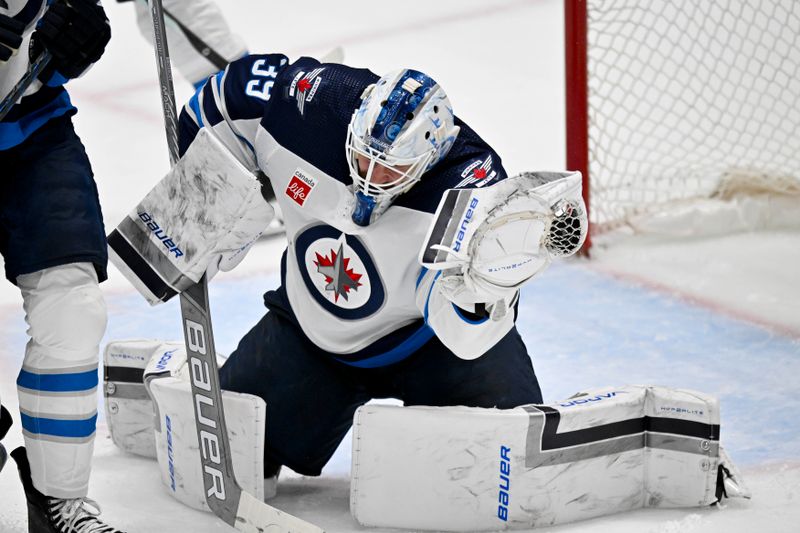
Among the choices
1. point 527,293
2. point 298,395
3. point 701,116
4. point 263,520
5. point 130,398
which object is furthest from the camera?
point 701,116

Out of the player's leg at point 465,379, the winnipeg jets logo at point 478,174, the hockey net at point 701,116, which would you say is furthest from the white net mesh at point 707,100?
the winnipeg jets logo at point 478,174

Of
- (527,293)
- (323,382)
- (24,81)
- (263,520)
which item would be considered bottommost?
(527,293)

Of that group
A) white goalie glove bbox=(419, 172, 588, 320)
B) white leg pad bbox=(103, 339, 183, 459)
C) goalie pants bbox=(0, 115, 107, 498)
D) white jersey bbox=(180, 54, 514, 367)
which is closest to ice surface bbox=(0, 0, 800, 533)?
white leg pad bbox=(103, 339, 183, 459)

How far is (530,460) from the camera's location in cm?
258

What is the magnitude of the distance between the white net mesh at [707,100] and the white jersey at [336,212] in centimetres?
171

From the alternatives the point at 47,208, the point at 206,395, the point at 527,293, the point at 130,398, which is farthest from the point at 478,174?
the point at 527,293

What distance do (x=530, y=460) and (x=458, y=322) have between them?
32cm

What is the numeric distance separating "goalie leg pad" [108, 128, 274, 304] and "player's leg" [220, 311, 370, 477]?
23cm

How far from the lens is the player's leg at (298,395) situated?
2.82m

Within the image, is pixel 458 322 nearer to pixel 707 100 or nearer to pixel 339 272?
pixel 339 272

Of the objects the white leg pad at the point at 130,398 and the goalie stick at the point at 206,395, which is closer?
the goalie stick at the point at 206,395

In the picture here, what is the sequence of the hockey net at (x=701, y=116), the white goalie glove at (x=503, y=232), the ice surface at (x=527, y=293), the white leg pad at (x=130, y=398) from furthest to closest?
1. the hockey net at (x=701, y=116)
2. the white leg pad at (x=130, y=398)
3. the ice surface at (x=527, y=293)
4. the white goalie glove at (x=503, y=232)

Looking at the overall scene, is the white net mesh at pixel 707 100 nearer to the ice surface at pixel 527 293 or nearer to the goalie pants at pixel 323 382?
the ice surface at pixel 527 293

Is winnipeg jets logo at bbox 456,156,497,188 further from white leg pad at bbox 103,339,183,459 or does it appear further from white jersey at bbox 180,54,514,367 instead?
white leg pad at bbox 103,339,183,459
